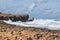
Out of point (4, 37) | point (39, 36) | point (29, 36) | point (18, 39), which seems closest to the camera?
point (39, 36)

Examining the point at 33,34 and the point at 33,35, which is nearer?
the point at 33,35

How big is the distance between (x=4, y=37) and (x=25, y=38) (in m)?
2.18

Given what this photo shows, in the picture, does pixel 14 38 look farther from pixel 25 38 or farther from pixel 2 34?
pixel 2 34

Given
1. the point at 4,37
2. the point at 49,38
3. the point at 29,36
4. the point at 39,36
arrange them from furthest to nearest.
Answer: the point at 4,37, the point at 29,36, the point at 39,36, the point at 49,38

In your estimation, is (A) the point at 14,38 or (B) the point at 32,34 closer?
(B) the point at 32,34

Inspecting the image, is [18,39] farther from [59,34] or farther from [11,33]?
[59,34]

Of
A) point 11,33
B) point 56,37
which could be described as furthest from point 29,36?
point 11,33

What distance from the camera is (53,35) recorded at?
531cm

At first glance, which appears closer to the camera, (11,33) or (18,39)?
(18,39)

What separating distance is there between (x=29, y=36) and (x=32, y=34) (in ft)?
0.31

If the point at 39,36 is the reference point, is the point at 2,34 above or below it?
below

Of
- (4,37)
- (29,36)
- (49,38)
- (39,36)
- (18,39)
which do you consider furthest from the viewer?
(4,37)

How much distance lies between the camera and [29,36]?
19.0 ft

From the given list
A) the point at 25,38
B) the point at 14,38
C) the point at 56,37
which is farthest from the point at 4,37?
the point at 56,37
